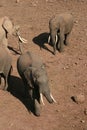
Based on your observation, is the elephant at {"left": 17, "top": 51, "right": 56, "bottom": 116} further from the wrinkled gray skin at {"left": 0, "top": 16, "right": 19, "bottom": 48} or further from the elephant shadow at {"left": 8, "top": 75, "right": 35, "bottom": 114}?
the wrinkled gray skin at {"left": 0, "top": 16, "right": 19, "bottom": 48}

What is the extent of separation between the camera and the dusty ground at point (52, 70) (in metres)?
9.95

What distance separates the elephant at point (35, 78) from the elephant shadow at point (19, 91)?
0.72 ft

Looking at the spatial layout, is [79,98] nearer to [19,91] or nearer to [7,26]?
[19,91]

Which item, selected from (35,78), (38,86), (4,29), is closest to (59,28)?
(4,29)

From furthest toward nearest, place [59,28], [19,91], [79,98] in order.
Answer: [59,28] → [19,91] → [79,98]

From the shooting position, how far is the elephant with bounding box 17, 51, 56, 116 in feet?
31.0

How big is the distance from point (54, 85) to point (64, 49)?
2280 millimetres

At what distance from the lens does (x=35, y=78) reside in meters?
9.58

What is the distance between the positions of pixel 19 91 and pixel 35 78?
5.46ft

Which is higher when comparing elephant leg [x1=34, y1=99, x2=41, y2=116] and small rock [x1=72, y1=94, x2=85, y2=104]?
elephant leg [x1=34, y1=99, x2=41, y2=116]

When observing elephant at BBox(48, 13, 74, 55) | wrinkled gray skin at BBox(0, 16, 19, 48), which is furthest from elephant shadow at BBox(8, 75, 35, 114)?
elephant at BBox(48, 13, 74, 55)

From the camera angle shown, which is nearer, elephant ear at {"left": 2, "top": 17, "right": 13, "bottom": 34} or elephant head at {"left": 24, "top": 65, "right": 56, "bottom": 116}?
elephant head at {"left": 24, "top": 65, "right": 56, "bottom": 116}

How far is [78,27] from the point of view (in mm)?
14742

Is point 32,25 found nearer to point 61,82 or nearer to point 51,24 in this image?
point 51,24
